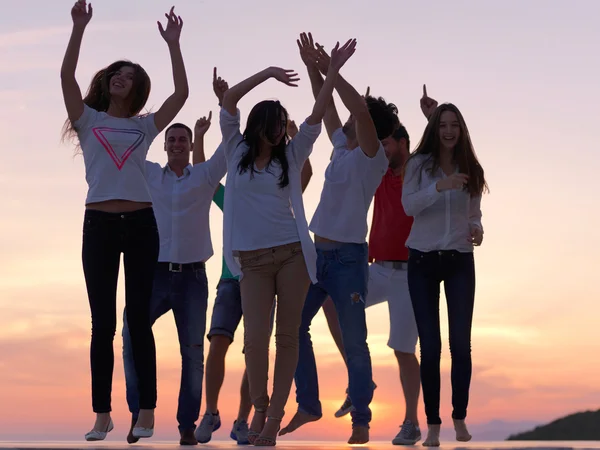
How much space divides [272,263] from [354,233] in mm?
1068

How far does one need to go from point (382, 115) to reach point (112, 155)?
9.16 feet

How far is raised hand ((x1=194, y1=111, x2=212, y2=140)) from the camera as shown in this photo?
919 centimetres

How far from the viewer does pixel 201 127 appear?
9227 mm

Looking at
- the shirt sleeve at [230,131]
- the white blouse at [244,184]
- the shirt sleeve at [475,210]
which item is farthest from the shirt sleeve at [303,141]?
the shirt sleeve at [475,210]

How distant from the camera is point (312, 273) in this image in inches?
274

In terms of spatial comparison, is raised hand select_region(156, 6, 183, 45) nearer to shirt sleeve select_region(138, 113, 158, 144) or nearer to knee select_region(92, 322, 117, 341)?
shirt sleeve select_region(138, 113, 158, 144)

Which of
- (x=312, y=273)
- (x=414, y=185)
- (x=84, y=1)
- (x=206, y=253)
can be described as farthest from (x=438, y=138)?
(x=84, y=1)

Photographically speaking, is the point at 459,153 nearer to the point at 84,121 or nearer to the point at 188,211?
the point at 188,211

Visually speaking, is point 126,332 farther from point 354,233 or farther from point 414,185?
point 414,185

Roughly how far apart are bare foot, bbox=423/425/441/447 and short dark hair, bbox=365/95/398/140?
9.28ft

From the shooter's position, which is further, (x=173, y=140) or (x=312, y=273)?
A: (x=173, y=140)

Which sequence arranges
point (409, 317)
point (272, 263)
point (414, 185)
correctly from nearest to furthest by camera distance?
point (272, 263) → point (414, 185) → point (409, 317)

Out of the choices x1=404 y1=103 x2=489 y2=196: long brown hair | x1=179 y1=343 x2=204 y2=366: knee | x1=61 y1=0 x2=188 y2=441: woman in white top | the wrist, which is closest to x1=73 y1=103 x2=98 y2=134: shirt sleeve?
x1=61 y1=0 x2=188 y2=441: woman in white top

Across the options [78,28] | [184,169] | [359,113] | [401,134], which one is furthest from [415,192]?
[78,28]
